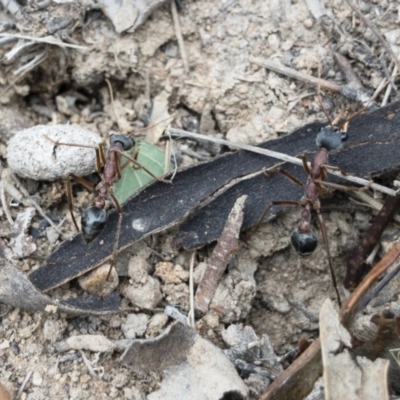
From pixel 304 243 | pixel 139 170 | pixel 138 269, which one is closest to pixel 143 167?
pixel 139 170

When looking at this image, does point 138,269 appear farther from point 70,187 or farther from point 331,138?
point 331,138

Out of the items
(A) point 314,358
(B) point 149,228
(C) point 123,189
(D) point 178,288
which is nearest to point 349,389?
(A) point 314,358

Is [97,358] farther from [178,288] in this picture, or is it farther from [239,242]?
[239,242]

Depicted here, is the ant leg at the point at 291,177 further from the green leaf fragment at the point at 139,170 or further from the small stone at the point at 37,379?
the small stone at the point at 37,379

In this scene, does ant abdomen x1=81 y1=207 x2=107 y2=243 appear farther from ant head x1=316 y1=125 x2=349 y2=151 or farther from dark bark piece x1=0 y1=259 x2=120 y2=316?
ant head x1=316 y1=125 x2=349 y2=151

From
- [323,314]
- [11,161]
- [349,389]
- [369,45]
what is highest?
[11,161]

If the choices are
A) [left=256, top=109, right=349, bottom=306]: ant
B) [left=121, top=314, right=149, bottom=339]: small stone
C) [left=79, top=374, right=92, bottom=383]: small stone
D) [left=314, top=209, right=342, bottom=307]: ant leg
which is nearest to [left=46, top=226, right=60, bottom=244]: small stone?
[left=121, top=314, right=149, bottom=339]: small stone
